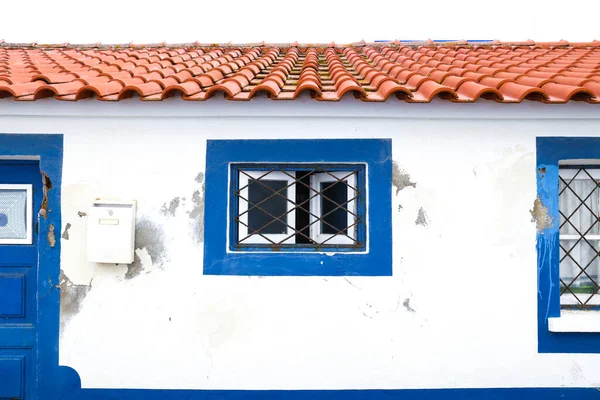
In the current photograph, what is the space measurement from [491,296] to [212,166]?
2478 mm

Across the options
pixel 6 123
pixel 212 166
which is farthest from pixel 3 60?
pixel 212 166

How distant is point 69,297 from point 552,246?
154 inches

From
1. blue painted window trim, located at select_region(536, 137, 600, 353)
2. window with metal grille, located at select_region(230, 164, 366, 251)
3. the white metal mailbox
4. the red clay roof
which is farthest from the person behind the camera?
window with metal grille, located at select_region(230, 164, 366, 251)

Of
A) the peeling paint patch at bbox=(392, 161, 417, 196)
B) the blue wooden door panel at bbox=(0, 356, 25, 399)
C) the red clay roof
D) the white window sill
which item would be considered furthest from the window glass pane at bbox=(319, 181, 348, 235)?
the blue wooden door panel at bbox=(0, 356, 25, 399)

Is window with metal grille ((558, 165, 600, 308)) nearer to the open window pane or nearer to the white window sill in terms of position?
the white window sill

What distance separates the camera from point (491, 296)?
13.3ft

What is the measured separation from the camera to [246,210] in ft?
13.8

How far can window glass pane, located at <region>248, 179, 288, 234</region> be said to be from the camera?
426 cm

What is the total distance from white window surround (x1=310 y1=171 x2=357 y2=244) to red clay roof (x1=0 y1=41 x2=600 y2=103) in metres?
0.72

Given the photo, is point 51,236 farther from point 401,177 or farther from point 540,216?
point 540,216

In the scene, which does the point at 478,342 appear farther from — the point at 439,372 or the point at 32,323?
the point at 32,323
